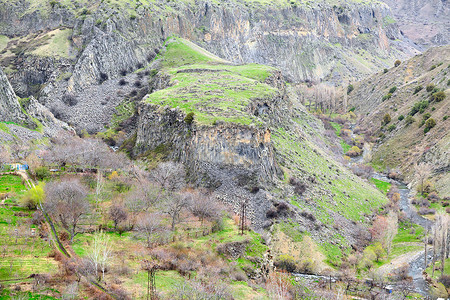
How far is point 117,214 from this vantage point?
50125 millimetres

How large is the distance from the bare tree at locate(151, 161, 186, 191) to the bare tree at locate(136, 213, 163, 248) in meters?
10.5

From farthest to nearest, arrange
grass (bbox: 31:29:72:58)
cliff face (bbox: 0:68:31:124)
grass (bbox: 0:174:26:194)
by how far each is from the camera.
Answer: grass (bbox: 31:29:72:58) → cliff face (bbox: 0:68:31:124) → grass (bbox: 0:174:26:194)

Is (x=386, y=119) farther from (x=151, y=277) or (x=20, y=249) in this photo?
(x=20, y=249)

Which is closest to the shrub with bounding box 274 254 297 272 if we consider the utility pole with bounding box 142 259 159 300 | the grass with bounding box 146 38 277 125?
the utility pole with bounding box 142 259 159 300

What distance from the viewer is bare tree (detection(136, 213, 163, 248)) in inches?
1840

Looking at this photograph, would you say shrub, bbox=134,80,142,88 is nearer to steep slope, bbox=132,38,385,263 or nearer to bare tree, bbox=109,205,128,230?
steep slope, bbox=132,38,385,263

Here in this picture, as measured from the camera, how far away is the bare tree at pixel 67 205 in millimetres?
45375

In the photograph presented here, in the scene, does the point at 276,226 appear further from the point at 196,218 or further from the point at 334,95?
the point at 334,95

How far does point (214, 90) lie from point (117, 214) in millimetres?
→ 37958

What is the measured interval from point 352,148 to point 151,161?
2507 inches

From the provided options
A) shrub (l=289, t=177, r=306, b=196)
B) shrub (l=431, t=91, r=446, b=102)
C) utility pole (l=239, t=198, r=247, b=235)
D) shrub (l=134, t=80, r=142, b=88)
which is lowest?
utility pole (l=239, t=198, r=247, b=235)

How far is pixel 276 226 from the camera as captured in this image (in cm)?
5625

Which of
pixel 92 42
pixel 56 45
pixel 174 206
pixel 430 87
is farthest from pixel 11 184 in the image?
pixel 430 87

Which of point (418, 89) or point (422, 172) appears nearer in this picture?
point (422, 172)
